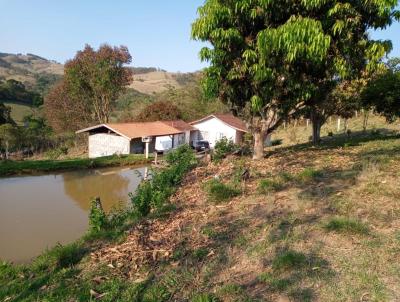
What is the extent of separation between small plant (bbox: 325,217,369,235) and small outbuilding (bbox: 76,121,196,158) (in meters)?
22.7

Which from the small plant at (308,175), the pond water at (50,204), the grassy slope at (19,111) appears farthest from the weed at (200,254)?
the grassy slope at (19,111)

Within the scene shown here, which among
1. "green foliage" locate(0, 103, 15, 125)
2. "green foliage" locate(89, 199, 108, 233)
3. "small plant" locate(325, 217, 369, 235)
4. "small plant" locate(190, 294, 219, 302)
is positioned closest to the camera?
"small plant" locate(190, 294, 219, 302)

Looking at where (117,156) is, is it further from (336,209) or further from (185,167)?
(336,209)

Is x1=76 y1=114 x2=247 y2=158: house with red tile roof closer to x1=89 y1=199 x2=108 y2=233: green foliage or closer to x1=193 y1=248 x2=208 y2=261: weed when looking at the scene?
x1=89 y1=199 x2=108 y2=233: green foliage

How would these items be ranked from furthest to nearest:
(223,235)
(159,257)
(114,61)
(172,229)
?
(114,61)
(172,229)
(223,235)
(159,257)

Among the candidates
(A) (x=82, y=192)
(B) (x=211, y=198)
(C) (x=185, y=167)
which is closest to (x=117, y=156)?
(A) (x=82, y=192)

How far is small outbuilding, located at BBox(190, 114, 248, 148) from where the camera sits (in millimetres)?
35094

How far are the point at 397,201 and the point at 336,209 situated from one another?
954mm

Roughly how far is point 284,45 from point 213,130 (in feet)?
96.0

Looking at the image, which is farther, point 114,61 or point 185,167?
point 114,61

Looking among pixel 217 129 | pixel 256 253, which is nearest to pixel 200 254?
pixel 256 253

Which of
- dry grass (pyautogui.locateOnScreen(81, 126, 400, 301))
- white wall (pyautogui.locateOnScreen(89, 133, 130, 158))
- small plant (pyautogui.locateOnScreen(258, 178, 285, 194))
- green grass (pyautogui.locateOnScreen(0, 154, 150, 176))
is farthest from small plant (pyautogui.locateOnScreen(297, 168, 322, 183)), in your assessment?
white wall (pyautogui.locateOnScreen(89, 133, 130, 158))

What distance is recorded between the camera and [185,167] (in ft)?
33.2

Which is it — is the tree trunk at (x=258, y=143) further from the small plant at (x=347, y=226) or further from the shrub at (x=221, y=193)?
the small plant at (x=347, y=226)
